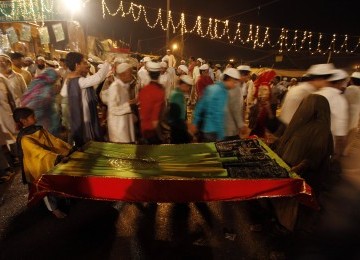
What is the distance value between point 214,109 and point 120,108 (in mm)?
1513

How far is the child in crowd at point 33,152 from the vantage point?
344cm

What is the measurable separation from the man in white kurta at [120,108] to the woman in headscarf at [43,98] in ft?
4.32

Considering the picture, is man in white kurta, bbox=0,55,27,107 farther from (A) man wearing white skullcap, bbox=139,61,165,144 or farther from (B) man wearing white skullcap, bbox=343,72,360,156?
(B) man wearing white skullcap, bbox=343,72,360,156

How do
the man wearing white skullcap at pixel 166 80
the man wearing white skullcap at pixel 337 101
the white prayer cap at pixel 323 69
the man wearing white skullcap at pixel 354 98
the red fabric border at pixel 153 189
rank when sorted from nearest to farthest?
the red fabric border at pixel 153 189 < the white prayer cap at pixel 323 69 < the man wearing white skullcap at pixel 337 101 < the man wearing white skullcap at pixel 354 98 < the man wearing white skullcap at pixel 166 80

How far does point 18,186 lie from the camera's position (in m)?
4.71

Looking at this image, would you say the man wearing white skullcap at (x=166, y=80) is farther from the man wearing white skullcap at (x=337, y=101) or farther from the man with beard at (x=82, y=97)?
the man wearing white skullcap at (x=337, y=101)

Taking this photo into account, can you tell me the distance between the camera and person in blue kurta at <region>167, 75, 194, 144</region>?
15.8ft

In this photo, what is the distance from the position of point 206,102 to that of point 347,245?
2.68 m

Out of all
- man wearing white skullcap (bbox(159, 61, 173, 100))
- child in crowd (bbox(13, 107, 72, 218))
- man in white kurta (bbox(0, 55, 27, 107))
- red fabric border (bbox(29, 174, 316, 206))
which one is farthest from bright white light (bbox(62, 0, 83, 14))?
red fabric border (bbox(29, 174, 316, 206))

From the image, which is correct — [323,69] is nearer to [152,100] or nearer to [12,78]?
[152,100]

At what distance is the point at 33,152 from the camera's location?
3441 mm

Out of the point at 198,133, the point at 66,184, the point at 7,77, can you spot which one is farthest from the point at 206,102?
the point at 7,77

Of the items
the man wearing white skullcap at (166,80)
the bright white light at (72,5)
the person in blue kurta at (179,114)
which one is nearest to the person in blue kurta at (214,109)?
the person in blue kurta at (179,114)

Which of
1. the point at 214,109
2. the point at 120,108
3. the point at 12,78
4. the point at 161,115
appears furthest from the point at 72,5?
the point at 214,109
